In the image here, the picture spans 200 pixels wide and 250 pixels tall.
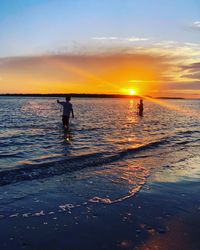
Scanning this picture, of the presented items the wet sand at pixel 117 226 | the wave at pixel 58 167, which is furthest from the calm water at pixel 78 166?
the wet sand at pixel 117 226

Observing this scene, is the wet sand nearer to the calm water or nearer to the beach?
the beach

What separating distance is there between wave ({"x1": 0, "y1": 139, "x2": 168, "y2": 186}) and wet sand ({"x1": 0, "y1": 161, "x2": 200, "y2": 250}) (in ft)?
10.8

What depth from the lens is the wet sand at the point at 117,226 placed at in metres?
5.22

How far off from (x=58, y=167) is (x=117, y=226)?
5782 mm

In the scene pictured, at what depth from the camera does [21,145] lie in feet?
53.1

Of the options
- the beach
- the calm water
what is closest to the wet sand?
the beach

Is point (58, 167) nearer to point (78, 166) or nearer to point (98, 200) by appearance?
point (78, 166)

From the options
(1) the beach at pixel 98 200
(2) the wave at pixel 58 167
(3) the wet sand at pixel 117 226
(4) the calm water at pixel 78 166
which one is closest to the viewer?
(3) the wet sand at pixel 117 226

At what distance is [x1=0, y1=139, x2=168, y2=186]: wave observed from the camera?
9.81m

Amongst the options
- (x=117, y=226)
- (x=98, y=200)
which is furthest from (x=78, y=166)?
(x=117, y=226)

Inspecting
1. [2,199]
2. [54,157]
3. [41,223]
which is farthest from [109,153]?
[41,223]

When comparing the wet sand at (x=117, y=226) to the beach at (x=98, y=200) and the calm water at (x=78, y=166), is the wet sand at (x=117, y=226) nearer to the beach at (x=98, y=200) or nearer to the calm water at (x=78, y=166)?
the beach at (x=98, y=200)

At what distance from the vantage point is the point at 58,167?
1141 centimetres

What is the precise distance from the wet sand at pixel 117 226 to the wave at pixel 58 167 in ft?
10.8
